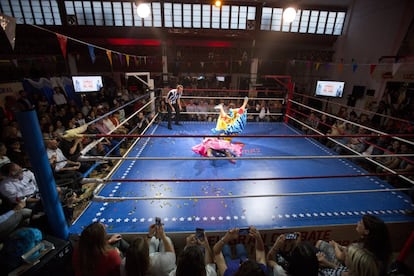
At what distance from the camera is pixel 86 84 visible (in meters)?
8.02

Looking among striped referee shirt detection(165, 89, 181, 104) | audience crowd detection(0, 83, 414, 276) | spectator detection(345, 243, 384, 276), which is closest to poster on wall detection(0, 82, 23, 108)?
audience crowd detection(0, 83, 414, 276)

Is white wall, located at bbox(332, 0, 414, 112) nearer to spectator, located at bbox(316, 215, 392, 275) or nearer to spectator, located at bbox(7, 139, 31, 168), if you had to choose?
spectator, located at bbox(316, 215, 392, 275)

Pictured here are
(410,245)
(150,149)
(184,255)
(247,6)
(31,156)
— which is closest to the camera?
(184,255)

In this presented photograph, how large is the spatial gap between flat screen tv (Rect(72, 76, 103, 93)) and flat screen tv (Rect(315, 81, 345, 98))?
8.82 metres

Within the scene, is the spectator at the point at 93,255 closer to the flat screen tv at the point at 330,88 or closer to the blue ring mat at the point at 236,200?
the blue ring mat at the point at 236,200

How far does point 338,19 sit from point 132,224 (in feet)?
37.3

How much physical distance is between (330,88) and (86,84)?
9422 mm

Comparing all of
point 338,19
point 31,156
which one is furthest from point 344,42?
point 31,156

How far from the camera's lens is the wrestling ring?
209cm

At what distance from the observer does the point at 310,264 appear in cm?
119

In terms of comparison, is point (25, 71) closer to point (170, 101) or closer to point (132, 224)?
point (170, 101)

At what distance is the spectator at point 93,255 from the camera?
1317mm

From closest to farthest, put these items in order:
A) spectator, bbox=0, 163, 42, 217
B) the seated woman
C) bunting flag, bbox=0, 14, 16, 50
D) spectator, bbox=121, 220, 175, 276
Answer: spectator, bbox=121, 220, 175, 276, bunting flag, bbox=0, 14, 16, 50, spectator, bbox=0, 163, 42, 217, the seated woman

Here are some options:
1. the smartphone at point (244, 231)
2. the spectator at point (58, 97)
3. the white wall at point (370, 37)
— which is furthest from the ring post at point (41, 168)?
the white wall at point (370, 37)
